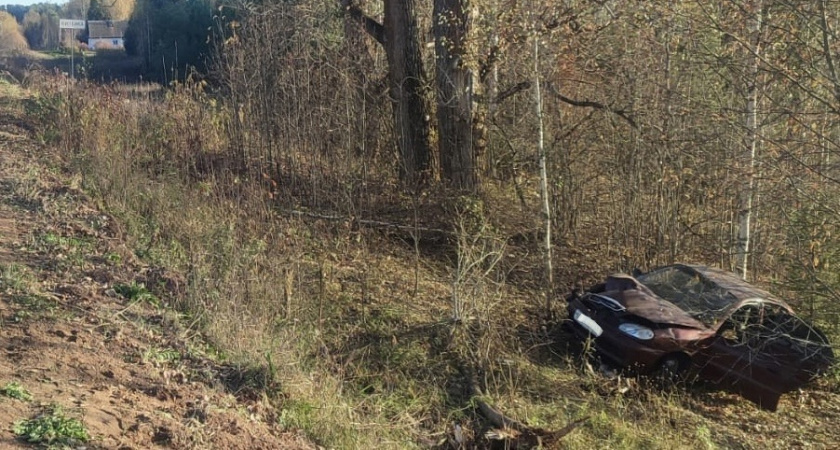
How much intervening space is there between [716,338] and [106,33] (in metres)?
44.2

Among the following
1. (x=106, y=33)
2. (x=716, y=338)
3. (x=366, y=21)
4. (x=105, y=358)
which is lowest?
(x=716, y=338)

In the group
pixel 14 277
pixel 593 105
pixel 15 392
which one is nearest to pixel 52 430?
pixel 15 392

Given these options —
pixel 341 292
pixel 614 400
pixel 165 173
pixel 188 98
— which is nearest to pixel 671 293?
pixel 614 400

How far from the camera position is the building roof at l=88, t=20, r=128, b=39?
138 ft

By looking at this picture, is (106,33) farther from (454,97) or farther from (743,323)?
(743,323)

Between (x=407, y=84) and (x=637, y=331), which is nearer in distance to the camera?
(x=637, y=331)

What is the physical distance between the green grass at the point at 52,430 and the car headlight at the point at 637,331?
243 inches

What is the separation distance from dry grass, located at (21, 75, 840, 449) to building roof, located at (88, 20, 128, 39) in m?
33.5

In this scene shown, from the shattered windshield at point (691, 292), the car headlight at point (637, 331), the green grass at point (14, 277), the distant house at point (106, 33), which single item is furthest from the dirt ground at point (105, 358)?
the distant house at point (106, 33)

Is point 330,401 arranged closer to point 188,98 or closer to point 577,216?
point 577,216

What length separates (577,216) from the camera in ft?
42.3

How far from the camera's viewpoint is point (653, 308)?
8.47 meters

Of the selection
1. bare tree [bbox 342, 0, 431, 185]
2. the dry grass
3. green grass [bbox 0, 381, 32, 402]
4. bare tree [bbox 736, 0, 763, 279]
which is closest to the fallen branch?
the dry grass

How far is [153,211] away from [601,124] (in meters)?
7.38
